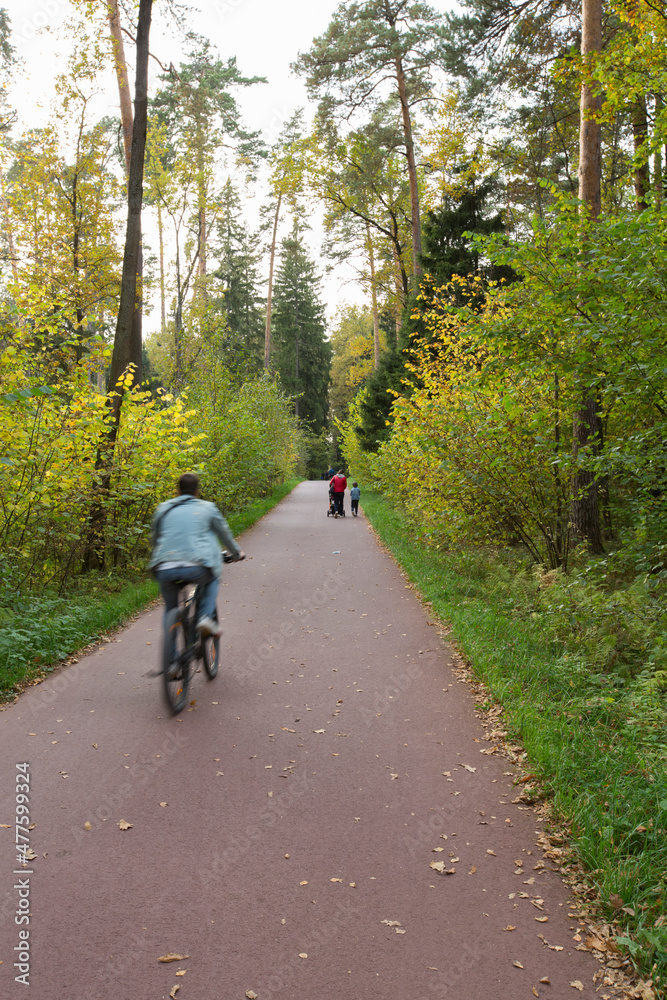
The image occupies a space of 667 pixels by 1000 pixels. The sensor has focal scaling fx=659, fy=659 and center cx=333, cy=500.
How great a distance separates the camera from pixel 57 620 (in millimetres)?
7285

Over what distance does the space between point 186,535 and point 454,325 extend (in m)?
8.87

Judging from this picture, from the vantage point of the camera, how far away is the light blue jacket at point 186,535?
5398 mm

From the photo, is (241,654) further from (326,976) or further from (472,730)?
(326,976)

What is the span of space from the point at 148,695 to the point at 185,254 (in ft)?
81.2

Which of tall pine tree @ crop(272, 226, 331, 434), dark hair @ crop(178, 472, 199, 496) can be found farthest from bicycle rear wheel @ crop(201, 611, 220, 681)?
tall pine tree @ crop(272, 226, 331, 434)

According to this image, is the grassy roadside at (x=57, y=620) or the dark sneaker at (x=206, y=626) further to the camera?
the grassy roadside at (x=57, y=620)

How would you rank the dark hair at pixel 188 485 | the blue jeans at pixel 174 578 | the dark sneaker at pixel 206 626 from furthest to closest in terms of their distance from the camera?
the dark hair at pixel 188 485 → the dark sneaker at pixel 206 626 → the blue jeans at pixel 174 578

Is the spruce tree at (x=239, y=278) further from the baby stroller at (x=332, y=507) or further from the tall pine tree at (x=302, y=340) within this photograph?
the baby stroller at (x=332, y=507)

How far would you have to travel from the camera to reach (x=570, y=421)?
894 centimetres

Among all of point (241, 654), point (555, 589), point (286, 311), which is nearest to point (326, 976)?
point (241, 654)

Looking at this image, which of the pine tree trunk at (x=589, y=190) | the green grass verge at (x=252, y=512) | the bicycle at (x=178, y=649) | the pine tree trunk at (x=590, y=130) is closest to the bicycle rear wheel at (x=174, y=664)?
the bicycle at (x=178, y=649)

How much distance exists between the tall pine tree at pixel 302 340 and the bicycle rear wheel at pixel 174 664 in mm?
51639

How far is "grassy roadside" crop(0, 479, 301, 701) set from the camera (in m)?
6.21

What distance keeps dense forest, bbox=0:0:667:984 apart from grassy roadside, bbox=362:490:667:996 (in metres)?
0.06
